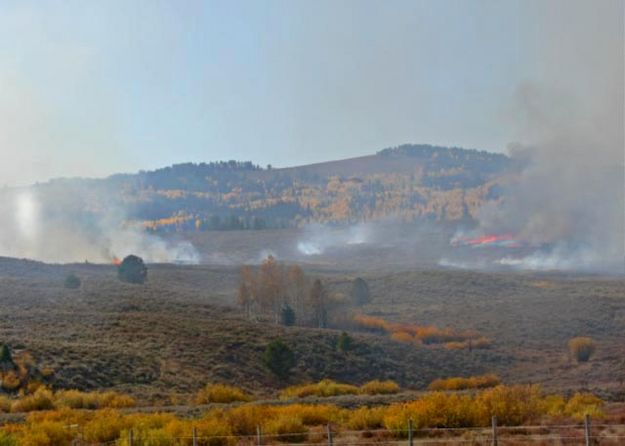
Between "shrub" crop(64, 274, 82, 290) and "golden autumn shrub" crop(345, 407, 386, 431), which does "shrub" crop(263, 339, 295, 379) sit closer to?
"golden autumn shrub" crop(345, 407, 386, 431)

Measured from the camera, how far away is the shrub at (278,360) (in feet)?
194

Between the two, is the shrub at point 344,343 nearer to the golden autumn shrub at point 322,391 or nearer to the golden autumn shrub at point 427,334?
the golden autumn shrub at point 427,334

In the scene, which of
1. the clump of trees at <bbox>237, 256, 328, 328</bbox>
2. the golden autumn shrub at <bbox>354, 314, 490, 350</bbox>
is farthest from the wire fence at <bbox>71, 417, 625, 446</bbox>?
the clump of trees at <bbox>237, 256, 328, 328</bbox>

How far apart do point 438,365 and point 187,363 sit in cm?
2087

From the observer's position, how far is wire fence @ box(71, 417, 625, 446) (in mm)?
20578

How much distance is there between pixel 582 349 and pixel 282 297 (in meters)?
42.9

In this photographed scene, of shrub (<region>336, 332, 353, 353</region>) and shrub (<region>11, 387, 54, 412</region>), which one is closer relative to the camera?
shrub (<region>11, 387, 54, 412</region>)

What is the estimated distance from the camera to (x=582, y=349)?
69.8 metres

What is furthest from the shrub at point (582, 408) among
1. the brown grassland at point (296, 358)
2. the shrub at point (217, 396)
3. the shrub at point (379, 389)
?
the shrub at point (217, 396)

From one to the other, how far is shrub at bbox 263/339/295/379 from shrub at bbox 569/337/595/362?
24421 mm

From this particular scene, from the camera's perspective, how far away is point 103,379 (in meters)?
49.6

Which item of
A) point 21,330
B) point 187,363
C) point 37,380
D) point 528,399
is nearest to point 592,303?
point 187,363

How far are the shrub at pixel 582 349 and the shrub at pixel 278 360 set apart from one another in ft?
80.1

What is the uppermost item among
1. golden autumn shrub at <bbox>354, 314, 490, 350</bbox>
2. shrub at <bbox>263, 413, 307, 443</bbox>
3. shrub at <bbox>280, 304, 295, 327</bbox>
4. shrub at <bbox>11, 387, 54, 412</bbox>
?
shrub at <bbox>263, 413, 307, 443</bbox>
